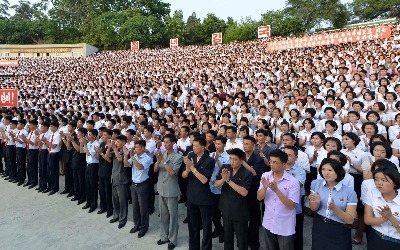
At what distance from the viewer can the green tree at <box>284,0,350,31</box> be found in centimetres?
3366

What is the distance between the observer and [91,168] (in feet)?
19.6

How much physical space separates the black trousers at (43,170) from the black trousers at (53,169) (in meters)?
0.16

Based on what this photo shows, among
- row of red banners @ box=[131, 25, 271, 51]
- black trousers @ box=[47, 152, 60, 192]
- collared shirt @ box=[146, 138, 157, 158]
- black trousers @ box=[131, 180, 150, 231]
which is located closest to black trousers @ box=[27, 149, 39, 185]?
black trousers @ box=[47, 152, 60, 192]

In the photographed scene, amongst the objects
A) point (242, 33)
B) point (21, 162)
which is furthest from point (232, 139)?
point (242, 33)

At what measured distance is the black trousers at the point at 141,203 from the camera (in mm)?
4941

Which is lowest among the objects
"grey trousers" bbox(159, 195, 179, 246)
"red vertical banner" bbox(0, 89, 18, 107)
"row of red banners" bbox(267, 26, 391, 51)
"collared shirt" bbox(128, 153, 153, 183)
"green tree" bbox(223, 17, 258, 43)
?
"grey trousers" bbox(159, 195, 179, 246)

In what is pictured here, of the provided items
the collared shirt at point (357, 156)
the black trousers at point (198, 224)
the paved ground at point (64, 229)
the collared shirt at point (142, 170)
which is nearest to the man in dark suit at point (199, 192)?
the black trousers at point (198, 224)

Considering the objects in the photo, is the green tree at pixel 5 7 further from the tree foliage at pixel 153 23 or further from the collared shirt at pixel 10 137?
the collared shirt at pixel 10 137

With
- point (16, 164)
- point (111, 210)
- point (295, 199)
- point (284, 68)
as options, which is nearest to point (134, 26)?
point (284, 68)

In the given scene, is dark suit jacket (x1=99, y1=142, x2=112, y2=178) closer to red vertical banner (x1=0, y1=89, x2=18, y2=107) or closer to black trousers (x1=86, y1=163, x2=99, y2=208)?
black trousers (x1=86, y1=163, x2=99, y2=208)

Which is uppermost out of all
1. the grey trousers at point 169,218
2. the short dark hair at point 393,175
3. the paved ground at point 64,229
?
the short dark hair at point 393,175

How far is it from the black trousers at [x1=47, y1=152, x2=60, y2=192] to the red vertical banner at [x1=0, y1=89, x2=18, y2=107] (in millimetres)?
2337

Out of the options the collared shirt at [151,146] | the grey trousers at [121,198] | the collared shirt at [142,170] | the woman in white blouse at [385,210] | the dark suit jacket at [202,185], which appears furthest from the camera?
the collared shirt at [151,146]

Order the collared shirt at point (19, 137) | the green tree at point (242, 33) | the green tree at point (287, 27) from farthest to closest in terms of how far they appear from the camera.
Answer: the green tree at point (242, 33) < the green tree at point (287, 27) < the collared shirt at point (19, 137)
